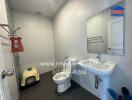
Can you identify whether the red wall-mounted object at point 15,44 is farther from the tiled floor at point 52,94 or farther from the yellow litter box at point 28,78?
the tiled floor at point 52,94

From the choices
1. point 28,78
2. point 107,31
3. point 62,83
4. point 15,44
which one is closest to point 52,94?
point 62,83

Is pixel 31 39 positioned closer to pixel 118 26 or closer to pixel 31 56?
pixel 31 56

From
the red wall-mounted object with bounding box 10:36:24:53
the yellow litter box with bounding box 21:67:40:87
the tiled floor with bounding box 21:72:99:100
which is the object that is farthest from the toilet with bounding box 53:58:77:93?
the red wall-mounted object with bounding box 10:36:24:53

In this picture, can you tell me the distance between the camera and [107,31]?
1.45 metres

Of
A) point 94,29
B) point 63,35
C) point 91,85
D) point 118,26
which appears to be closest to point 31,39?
point 63,35

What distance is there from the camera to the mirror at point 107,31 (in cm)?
125

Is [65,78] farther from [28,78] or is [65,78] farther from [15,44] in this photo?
[15,44]

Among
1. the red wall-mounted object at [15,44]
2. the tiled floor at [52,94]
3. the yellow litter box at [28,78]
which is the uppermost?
the red wall-mounted object at [15,44]

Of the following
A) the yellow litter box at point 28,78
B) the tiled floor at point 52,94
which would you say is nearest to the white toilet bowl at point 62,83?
the tiled floor at point 52,94

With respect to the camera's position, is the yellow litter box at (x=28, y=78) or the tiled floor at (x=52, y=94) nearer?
the tiled floor at (x=52, y=94)

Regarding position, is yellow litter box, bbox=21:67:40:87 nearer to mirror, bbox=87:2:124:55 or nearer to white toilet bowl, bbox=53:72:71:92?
white toilet bowl, bbox=53:72:71:92

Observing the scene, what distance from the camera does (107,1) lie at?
1362 mm

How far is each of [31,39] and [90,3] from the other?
7.57 ft

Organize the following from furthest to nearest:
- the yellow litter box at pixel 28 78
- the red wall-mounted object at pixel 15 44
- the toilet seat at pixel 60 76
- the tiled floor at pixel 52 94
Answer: the yellow litter box at pixel 28 78 < the toilet seat at pixel 60 76 < the tiled floor at pixel 52 94 < the red wall-mounted object at pixel 15 44
